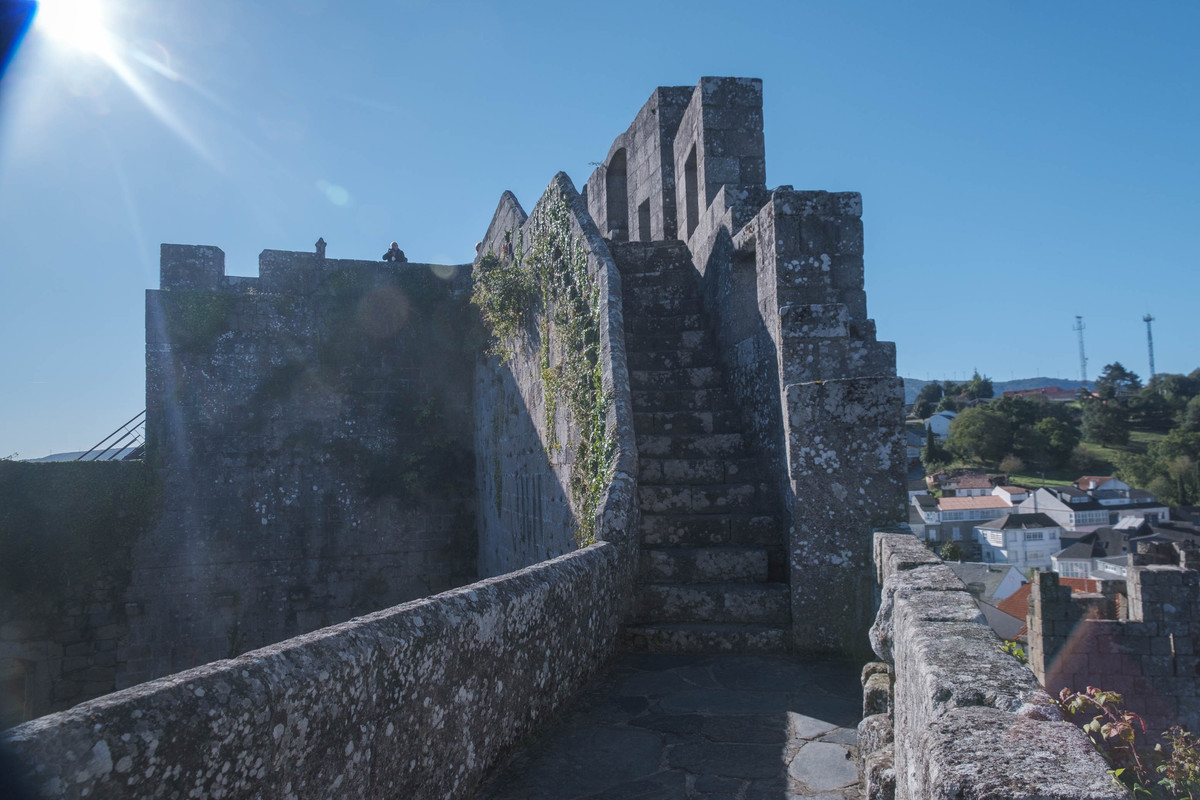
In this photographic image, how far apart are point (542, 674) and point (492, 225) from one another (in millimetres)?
7728

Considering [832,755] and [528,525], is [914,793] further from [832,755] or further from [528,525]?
[528,525]

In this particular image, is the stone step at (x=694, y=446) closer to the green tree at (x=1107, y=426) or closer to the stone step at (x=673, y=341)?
the stone step at (x=673, y=341)

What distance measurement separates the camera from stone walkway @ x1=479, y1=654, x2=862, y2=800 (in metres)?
2.86

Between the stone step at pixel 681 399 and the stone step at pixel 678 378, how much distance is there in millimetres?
97

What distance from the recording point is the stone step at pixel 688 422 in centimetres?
607

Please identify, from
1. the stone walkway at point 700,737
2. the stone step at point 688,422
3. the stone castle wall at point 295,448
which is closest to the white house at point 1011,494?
the stone castle wall at point 295,448

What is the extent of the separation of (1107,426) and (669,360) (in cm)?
8813

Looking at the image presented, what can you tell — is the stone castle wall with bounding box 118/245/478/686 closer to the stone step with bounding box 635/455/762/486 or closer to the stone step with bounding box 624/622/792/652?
the stone step with bounding box 635/455/762/486

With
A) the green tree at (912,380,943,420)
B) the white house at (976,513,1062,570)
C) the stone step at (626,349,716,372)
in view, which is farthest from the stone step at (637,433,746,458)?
the green tree at (912,380,943,420)

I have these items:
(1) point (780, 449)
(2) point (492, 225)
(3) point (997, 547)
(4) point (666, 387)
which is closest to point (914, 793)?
(1) point (780, 449)

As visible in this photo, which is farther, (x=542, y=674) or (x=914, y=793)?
(x=542, y=674)

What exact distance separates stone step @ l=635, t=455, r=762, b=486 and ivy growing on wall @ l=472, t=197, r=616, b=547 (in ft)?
1.35

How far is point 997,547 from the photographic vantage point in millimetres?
51406

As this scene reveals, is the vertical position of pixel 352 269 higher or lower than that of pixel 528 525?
higher
